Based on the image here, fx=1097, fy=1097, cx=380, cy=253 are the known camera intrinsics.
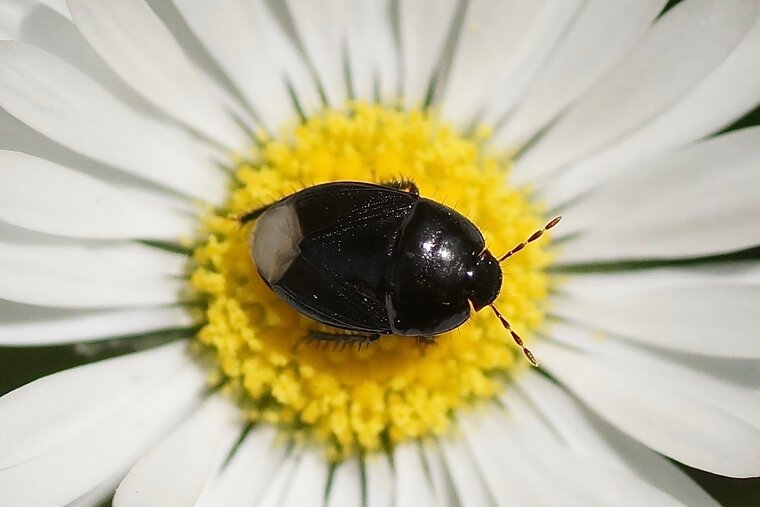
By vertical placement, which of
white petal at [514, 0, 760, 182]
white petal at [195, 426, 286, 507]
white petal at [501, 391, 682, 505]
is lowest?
white petal at [501, 391, 682, 505]

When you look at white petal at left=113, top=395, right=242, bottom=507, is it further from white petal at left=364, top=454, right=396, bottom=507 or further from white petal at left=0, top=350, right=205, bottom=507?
white petal at left=364, top=454, right=396, bottom=507

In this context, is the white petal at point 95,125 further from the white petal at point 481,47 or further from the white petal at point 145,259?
the white petal at point 481,47

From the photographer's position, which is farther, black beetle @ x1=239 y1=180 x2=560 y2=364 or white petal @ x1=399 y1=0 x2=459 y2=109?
white petal @ x1=399 y1=0 x2=459 y2=109

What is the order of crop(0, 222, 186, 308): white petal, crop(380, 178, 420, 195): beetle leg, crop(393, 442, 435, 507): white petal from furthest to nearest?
crop(393, 442, 435, 507): white petal < crop(380, 178, 420, 195): beetle leg < crop(0, 222, 186, 308): white petal

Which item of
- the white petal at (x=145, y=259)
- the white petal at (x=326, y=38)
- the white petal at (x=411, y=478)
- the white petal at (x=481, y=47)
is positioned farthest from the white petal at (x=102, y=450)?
the white petal at (x=481, y=47)

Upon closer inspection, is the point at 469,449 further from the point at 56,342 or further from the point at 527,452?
the point at 56,342

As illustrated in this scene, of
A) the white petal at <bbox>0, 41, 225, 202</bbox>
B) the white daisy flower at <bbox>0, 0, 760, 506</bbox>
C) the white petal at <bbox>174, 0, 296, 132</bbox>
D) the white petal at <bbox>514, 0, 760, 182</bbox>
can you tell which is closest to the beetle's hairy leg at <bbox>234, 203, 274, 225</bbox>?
the white daisy flower at <bbox>0, 0, 760, 506</bbox>
